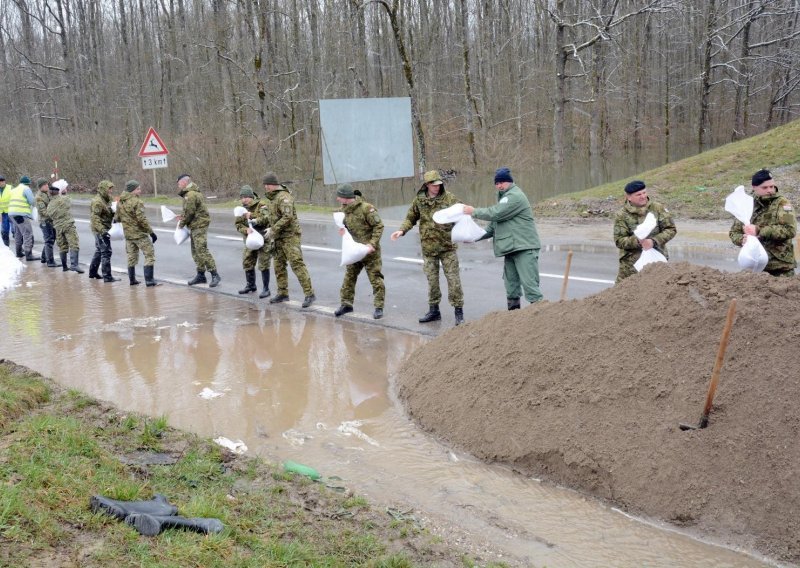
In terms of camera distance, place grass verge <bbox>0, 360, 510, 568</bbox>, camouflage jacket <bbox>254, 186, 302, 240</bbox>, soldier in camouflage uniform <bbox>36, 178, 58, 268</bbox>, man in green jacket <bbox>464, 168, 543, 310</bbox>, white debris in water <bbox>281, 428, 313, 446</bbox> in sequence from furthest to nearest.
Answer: soldier in camouflage uniform <bbox>36, 178, 58, 268</bbox> < camouflage jacket <bbox>254, 186, 302, 240</bbox> < man in green jacket <bbox>464, 168, 543, 310</bbox> < white debris in water <bbox>281, 428, 313, 446</bbox> < grass verge <bbox>0, 360, 510, 568</bbox>

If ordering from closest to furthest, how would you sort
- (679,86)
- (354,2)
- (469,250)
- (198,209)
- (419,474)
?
(419,474) → (198,209) → (469,250) → (354,2) → (679,86)

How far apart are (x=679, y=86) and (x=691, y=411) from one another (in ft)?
153

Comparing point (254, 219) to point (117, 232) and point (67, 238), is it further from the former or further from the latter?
point (67, 238)

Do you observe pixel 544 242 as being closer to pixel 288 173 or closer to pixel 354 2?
pixel 354 2

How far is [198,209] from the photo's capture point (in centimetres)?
1251

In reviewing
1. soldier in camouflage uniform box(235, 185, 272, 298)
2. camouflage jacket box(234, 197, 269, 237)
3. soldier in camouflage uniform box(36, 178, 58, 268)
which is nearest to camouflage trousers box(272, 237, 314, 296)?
soldier in camouflage uniform box(235, 185, 272, 298)

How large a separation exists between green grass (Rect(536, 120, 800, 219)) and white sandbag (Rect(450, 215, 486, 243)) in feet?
31.7

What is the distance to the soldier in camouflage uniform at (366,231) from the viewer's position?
32.7ft

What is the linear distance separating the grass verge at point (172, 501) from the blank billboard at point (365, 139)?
1744cm

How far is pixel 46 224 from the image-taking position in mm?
15219

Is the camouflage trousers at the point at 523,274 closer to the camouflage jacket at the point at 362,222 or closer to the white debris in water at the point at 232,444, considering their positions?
the camouflage jacket at the point at 362,222

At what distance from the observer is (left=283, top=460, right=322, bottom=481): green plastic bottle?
5477 millimetres

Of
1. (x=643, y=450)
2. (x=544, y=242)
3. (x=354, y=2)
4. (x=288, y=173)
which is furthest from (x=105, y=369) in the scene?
(x=288, y=173)

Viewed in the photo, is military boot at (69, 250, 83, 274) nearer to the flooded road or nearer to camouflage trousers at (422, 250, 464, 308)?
the flooded road
